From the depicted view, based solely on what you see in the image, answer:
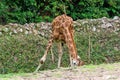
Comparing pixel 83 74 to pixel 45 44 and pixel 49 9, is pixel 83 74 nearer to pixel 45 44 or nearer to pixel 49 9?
pixel 45 44

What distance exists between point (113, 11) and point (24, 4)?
3107 mm

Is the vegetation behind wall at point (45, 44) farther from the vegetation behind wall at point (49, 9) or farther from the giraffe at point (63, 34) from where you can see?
the giraffe at point (63, 34)

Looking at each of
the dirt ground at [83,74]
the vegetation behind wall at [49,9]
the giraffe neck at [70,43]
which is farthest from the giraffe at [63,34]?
the vegetation behind wall at [49,9]

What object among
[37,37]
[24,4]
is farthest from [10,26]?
[24,4]

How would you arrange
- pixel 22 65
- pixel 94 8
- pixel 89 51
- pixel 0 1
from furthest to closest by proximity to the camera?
pixel 94 8 < pixel 0 1 < pixel 89 51 < pixel 22 65

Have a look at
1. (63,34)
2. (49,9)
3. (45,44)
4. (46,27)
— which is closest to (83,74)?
(63,34)

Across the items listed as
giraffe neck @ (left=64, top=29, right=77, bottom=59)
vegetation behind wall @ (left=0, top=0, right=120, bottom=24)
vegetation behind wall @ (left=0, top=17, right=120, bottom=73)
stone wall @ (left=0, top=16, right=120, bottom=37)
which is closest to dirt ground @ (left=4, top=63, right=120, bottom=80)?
giraffe neck @ (left=64, top=29, right=77, bottom=59)

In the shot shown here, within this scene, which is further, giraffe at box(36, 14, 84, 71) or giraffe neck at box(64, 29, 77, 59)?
giraffe at box(36, 14, 84, 71)

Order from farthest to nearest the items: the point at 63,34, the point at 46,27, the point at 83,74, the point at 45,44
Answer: the point at 46,27
the point at 45,44
the point at 63,34
the point at 83,74

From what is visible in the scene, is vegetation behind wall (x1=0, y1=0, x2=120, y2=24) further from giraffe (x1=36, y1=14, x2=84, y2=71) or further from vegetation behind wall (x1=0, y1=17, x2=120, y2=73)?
giraffe (x1=36, y1=14, x2=84, y2=71)

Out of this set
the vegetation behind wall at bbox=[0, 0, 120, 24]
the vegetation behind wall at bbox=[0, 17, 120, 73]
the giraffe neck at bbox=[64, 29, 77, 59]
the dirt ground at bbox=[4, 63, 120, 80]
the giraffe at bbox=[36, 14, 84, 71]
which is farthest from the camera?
the vegetation behind wall at bbox=[0, 0, 120, 24]

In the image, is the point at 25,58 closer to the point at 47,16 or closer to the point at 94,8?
the point at 47,16

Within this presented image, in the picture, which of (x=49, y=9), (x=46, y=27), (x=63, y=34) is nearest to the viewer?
(x=63, y=34)

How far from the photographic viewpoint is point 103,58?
41.6 ft
